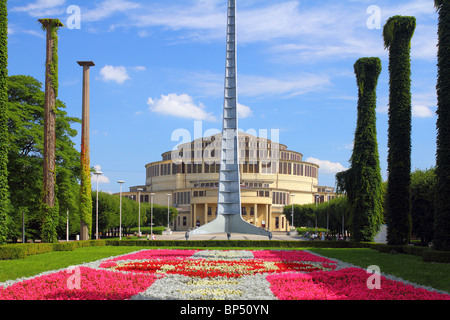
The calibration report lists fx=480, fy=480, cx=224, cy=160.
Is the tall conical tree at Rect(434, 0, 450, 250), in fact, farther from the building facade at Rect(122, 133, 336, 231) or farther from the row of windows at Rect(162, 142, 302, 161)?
the row of windows at Rect(162, 142, 302, 161)

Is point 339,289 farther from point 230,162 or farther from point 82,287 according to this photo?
point 230,162

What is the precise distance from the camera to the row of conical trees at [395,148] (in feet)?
84.1

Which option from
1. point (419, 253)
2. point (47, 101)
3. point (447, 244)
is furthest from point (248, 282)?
point (47, 101)

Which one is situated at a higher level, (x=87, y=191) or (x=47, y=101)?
(x=47, y=101)

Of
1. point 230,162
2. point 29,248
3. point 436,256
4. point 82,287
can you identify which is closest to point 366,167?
point 230,162

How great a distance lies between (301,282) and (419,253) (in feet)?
52.2

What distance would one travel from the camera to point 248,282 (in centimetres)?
1545

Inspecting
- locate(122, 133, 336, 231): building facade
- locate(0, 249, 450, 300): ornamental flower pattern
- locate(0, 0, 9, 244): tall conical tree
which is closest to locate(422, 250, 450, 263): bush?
locate(0, 249, 450, 300): ornamental flower pattern

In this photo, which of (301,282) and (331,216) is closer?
(301,282)

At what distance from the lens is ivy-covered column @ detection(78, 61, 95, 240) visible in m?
36.3

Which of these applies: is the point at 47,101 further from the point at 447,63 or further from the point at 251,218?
the point at 251,218

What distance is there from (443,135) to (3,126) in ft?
78.0

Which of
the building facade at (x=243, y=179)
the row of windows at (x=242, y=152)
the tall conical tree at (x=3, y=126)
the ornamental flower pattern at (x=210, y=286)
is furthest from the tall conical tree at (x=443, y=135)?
the row of windows at (x=242, y=152)

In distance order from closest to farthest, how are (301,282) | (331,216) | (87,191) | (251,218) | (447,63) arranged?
(301,282)
(447,63)
(87,191)
(331,216)
(251,218)
